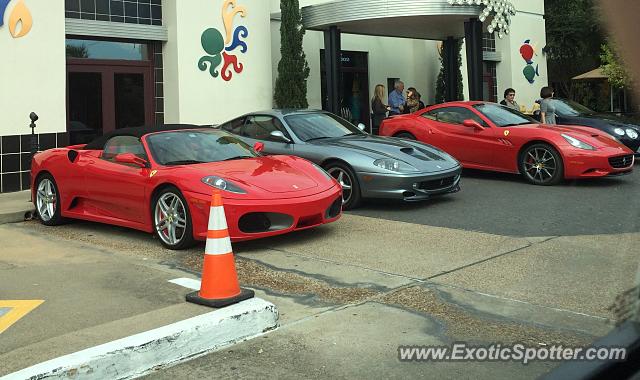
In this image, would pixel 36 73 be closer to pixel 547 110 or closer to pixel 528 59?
pixel 547 110

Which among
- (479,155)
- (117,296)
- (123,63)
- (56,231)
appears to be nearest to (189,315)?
(117,296)

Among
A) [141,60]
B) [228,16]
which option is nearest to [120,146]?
[141,60]

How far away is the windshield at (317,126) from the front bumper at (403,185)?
49.8 inches

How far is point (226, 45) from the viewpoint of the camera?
13.6 metres

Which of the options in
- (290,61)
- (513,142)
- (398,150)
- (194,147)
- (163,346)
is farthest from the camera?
(290,61)

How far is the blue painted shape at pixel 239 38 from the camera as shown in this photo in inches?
539

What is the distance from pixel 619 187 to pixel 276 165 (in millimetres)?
5535

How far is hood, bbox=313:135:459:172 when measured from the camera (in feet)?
26.7

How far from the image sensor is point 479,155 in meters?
10.5

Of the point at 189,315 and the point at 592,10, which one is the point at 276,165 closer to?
the point at 189,315

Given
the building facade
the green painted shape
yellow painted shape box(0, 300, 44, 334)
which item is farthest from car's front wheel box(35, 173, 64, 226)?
the green painted shape

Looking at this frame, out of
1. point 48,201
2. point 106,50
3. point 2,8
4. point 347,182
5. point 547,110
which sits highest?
point 2,8

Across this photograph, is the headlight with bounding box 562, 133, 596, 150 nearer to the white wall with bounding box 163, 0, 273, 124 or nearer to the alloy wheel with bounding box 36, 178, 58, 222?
the white wall with bounding box 163, 0, 273, 124

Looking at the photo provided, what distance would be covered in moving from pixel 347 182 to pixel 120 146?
9.36ft
